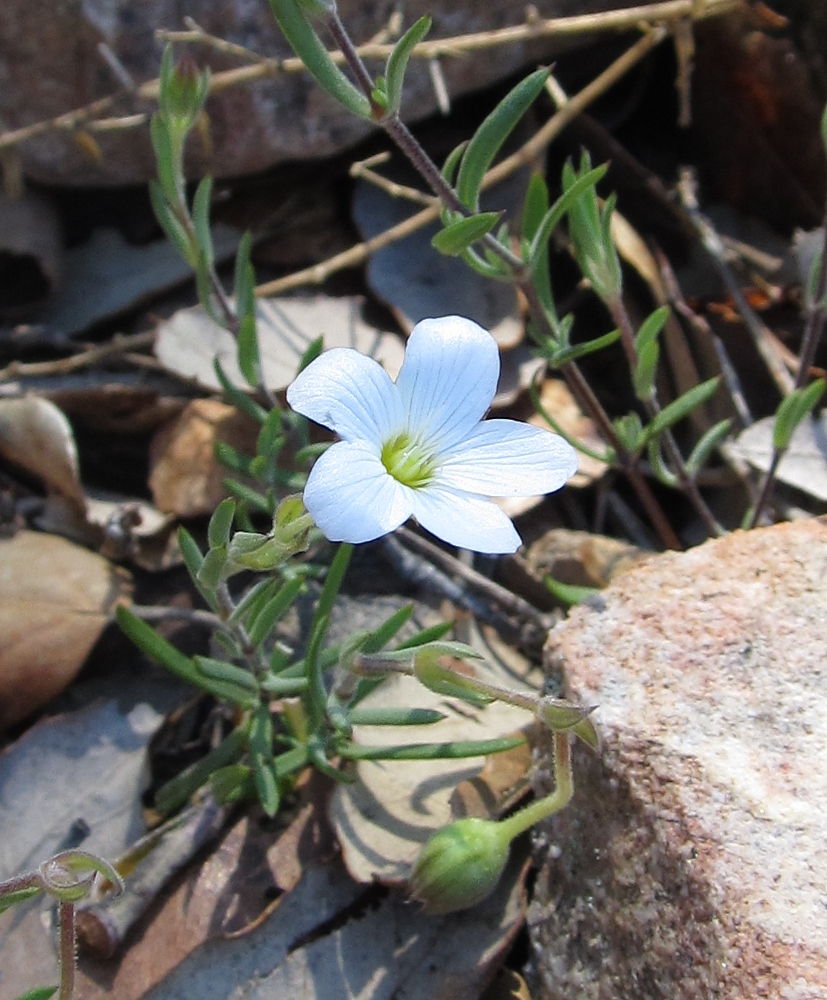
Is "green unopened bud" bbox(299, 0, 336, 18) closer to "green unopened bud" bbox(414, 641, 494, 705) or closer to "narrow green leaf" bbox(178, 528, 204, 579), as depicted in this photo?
"narrow green leaf" bbox(178, 528, 204, 579)

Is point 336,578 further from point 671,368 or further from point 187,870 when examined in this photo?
point 671,368

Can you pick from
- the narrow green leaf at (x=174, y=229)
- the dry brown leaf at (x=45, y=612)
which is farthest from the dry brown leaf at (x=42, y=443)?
the narrow green leaf at (x=174, y=229)

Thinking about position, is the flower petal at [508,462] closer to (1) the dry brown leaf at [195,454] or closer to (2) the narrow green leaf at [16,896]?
(2) the narrow green leaf at [16,896]

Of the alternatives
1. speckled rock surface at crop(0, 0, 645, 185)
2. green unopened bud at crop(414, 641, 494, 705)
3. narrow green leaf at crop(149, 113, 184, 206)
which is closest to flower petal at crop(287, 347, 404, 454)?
green unopened bud at crop(414, 641, 494, 705)

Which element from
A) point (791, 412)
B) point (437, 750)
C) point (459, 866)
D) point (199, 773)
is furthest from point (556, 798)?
point (791, 412)

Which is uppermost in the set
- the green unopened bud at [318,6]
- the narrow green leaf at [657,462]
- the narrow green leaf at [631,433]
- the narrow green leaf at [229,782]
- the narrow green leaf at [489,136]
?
the green unopened bud at [318,6]

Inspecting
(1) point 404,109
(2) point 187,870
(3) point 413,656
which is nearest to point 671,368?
(1) point 404,109
